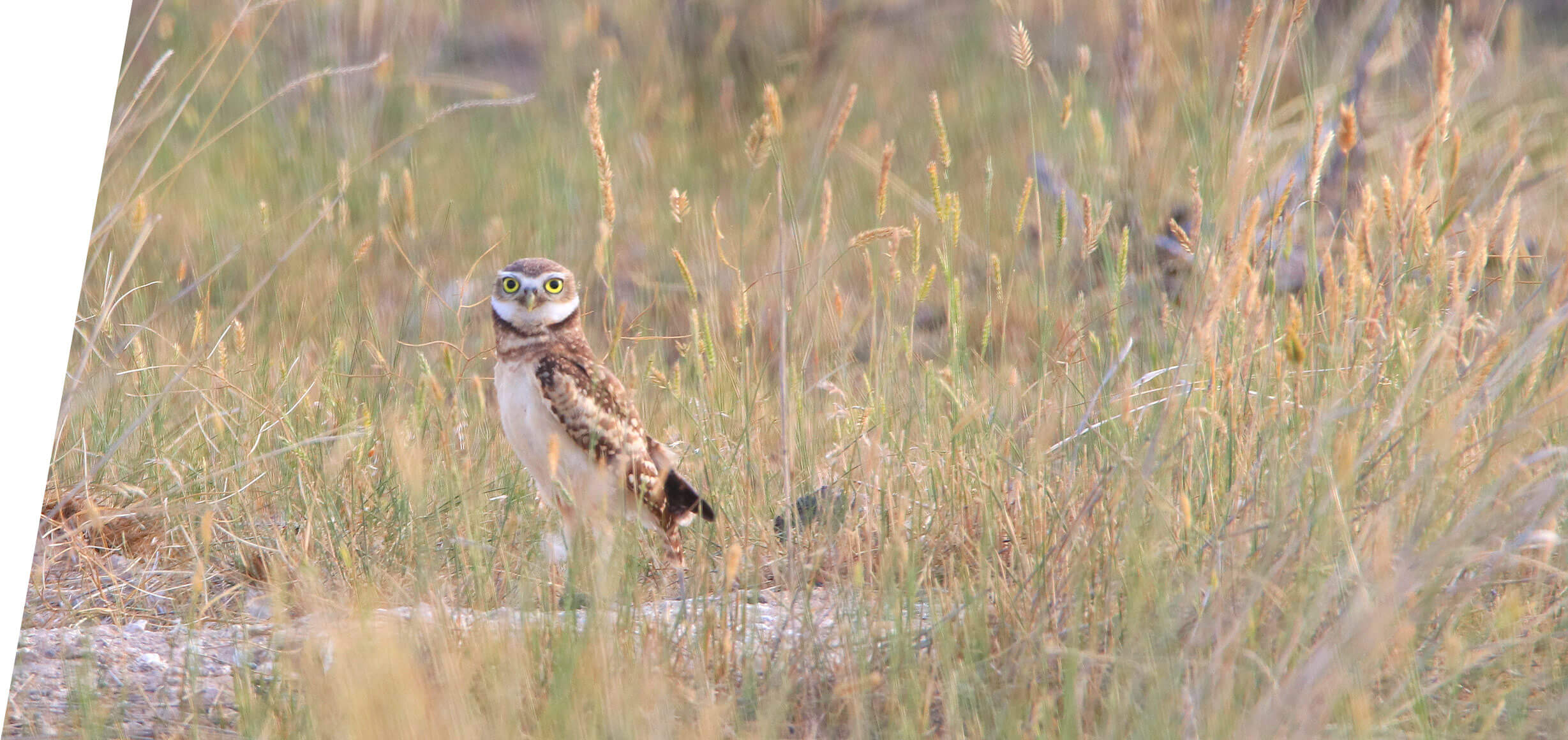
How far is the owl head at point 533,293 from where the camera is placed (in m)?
2.47

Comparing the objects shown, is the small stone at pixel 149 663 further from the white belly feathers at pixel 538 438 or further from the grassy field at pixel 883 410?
the white belly feathers at pixel 538 438

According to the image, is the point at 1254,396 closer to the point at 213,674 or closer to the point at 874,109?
the point at 213,674

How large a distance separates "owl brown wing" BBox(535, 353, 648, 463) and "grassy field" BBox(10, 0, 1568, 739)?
0.10m

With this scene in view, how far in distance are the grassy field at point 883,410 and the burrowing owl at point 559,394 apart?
0.09 m

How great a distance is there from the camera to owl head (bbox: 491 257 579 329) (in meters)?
2.47

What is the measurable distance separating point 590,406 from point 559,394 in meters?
0.06

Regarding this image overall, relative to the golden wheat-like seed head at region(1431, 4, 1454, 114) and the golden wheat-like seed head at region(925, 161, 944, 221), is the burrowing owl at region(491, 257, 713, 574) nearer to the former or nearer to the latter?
the golden wheat-like seed head at region(925, 161, 944, 221)

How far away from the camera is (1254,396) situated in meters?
1.90

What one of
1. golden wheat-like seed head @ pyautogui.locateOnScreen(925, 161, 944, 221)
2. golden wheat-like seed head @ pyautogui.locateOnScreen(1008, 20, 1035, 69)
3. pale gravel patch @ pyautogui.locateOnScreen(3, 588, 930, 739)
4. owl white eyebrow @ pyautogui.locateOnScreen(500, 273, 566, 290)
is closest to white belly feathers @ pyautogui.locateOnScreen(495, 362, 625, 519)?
owl white eyebrow @ pyautogui.locateOnScreen(500, 273, 566, 290)

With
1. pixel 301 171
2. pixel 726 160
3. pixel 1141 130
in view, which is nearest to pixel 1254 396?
pixel 1141 130

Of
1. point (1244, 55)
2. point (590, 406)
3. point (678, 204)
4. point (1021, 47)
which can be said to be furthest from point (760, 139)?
point (590, 406)

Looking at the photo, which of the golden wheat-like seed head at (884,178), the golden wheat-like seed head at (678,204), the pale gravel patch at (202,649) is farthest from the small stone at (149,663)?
the golden wheat-like seed head at (884,178)

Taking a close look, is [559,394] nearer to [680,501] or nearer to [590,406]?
[590,406]

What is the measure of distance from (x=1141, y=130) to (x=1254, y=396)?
4.55 feet
